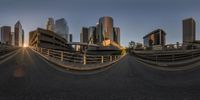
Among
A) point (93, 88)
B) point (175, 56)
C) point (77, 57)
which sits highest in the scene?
point (77, 57)

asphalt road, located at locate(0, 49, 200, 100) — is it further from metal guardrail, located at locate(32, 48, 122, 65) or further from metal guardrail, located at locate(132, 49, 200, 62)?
metal guardrail, located at locate(132, 49, 200, 62)

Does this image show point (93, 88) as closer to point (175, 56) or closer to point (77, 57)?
point (77, 57)

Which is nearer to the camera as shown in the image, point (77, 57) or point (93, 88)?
point (93, 88)

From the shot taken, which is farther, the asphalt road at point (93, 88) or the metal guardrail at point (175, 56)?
the metal guardrail at point (175, 56)

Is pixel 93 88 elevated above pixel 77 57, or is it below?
below

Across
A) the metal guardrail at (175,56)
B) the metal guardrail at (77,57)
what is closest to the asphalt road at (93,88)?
the metal guardrail at (77,57)

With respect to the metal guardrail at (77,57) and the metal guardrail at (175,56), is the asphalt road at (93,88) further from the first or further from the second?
the metal guardrail at (175,56)

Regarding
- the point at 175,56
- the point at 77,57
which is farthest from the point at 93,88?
the point at 175,56

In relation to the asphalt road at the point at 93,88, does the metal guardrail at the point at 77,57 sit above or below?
above

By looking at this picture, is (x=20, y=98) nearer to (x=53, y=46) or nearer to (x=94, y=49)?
(x=53, y=46)

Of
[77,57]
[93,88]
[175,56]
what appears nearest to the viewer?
[93,88]

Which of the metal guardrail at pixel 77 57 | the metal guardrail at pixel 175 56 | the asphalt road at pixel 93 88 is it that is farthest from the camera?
the metal guardrail at pixel 175 56

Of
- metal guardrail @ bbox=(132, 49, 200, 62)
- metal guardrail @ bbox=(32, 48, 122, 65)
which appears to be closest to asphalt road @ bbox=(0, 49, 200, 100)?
metal guardrail @ bbox=(32, 48, 122, 65)

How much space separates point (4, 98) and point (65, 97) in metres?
2.09
